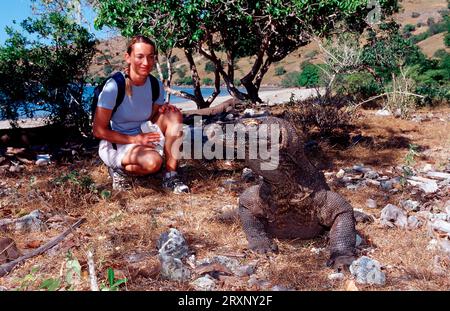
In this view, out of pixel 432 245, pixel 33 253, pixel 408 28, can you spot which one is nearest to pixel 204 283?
pixel 33 253

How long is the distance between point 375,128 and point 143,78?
5.40 metres

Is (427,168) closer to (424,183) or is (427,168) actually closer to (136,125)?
(424,183)

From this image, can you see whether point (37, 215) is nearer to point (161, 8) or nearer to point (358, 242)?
point (358, 242)

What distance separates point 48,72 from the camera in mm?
7945

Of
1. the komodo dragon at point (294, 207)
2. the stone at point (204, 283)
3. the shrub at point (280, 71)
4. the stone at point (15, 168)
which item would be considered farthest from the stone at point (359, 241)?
the shrub at point (280, 71)

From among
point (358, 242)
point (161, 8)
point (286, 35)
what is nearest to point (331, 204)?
point (358, 242)

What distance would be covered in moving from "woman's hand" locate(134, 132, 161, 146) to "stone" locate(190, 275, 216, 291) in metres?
2.26

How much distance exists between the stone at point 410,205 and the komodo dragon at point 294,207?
132 centimetres

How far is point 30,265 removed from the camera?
3.16m

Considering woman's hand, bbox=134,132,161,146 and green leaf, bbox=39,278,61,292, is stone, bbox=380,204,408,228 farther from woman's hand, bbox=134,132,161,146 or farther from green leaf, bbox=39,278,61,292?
green leaf, bbox=39,278,61,292

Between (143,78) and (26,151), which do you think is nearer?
(143,78)

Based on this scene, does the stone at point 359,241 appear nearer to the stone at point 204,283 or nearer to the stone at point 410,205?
the stone at point 410,205

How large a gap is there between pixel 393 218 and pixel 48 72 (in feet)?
21.4

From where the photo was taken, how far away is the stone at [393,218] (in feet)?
12.8
